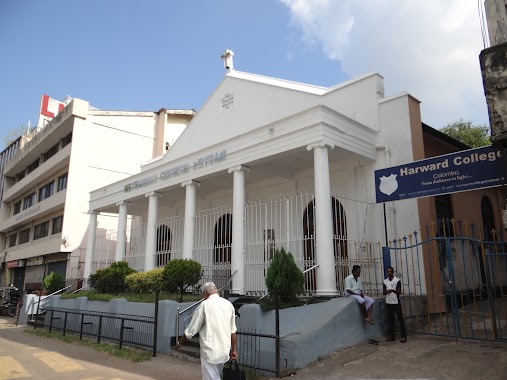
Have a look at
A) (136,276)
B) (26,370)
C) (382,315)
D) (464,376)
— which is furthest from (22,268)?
(464,376)

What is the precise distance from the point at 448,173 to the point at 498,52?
3282 millimetres

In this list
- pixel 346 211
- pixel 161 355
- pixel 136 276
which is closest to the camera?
pixel 161 355

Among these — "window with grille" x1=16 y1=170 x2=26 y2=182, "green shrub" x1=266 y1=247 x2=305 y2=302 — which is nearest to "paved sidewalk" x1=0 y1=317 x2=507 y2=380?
"green shrub" x1=266 y1=247 x2=305 y2=302

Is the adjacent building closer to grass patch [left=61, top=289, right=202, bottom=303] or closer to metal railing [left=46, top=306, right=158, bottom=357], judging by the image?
grass patch [left=61, top=289, right=202, bottom=303]

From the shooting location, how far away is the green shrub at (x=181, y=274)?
A: 11.5 meters

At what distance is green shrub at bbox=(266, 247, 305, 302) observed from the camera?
8539 millimetres

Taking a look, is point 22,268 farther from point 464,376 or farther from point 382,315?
point 464,376

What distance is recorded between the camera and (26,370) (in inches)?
317

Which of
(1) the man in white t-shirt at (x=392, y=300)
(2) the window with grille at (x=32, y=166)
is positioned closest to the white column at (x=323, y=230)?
(1) the man in white t-shirt at (x=392, y=300)

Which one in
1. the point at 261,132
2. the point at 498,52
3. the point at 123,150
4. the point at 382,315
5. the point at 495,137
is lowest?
the point at 382,315

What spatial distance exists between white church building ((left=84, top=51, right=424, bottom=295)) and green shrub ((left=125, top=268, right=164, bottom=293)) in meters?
1.30

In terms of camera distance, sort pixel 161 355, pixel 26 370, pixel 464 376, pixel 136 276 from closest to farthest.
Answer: pixel 464 376, pixel 26 370, pixel 161 355, pixel 136 276

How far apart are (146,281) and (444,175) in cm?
871

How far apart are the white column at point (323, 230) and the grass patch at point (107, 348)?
4138 mm
